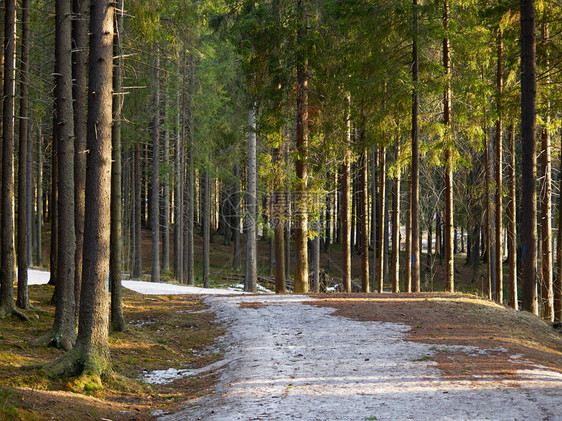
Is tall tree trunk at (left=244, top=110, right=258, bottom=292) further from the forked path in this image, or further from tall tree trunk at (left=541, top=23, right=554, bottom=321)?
the forked path

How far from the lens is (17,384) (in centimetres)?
679

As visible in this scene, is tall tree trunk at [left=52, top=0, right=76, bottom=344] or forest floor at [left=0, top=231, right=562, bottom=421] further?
tall tree trunk at [left=52, top=0, right=76, bottom=344]

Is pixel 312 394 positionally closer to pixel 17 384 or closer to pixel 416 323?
pixel 17 384

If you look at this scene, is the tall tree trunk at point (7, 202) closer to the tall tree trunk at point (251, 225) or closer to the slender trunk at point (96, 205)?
the slender trunk at point (96, 205)

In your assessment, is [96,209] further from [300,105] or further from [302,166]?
[300,105]

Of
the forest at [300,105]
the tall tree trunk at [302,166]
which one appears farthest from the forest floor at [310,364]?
the tall tree trunk at [302,166]

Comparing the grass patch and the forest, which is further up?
the forest

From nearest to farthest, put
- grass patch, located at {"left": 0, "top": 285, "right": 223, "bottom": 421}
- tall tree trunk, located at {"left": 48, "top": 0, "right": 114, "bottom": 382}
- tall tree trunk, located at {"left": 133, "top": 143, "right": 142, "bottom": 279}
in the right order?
grass patch, located at {"left": 0, "top": 285, "right": 223, "bottom": 421}
tall tree trunk, located at {"left": 48, "top": 0, "right": 114, "bottom": 382}
tall tree trunk, located at {"left": 133, "top": 143, "right": 142, "bottom": 279}

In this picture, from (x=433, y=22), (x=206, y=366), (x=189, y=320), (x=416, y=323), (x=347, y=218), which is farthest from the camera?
(x=347, y=218)

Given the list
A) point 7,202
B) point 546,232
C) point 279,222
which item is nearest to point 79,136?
point 7,202

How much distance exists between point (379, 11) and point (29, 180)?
799 inches

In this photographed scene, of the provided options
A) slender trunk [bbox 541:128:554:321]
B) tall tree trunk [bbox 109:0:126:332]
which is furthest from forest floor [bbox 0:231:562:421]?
slender trunk [bbox 541:128:554:321]

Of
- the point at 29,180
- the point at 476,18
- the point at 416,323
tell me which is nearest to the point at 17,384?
the point at 416,323

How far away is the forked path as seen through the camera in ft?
20.2
